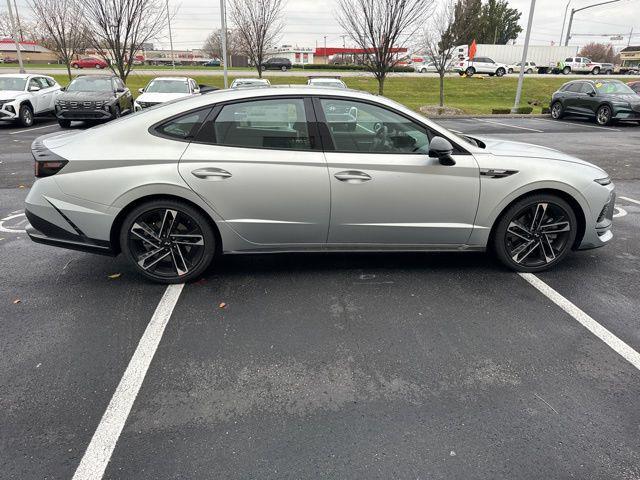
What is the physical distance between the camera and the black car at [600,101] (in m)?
16.9

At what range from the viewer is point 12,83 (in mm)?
15336

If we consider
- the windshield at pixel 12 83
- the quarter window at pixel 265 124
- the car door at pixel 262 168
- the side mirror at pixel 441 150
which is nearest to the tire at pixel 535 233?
the side mirror at pixel 441 150

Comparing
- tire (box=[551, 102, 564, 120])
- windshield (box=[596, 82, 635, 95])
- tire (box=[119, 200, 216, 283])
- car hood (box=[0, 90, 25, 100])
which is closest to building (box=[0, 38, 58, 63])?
car hood (box=[0, 90, 25, 100])

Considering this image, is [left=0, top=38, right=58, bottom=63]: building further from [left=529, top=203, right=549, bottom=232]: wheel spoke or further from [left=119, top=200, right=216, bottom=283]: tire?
[left=529, top=203, right=549, bottom=232]: wheel spoke

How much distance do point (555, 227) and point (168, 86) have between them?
13846 millimetres

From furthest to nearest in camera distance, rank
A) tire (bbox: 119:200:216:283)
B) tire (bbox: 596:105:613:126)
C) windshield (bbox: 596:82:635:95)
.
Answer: windshield (bbox: 596:82:635:95), tire (bbox: 596:105:613:126), tire (bbox: 119:200:216:283)

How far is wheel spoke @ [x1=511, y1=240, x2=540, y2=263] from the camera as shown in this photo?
4.25 metres

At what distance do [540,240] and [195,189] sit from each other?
3.06m

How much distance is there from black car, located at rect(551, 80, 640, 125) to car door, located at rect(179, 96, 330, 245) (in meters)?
17.4

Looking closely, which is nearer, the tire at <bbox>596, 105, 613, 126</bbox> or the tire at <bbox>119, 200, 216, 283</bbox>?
the tire at <bbox>119, 200, 216, 283</bbox>

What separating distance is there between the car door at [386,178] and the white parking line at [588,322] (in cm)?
86

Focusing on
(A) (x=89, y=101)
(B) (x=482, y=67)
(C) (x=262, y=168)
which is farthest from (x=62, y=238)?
(B) (x=482, y=67)

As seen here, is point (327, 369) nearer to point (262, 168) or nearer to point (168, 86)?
point (262, 168)

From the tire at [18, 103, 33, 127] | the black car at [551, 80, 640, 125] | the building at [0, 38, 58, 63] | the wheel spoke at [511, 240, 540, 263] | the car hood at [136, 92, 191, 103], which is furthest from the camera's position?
the building at [0, 38, 58, 63]
